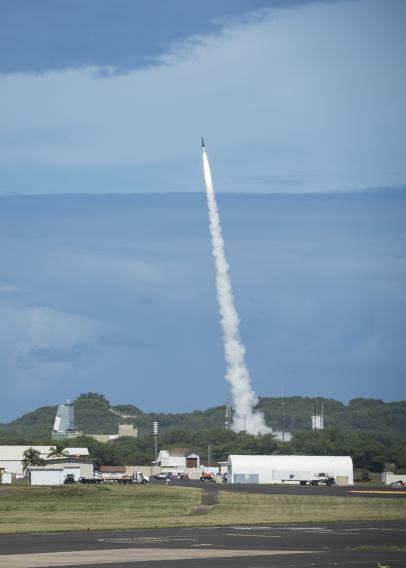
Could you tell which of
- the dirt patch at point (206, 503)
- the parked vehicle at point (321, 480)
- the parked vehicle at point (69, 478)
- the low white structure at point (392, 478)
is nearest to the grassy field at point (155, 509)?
the dirt patch at point (206, 503)

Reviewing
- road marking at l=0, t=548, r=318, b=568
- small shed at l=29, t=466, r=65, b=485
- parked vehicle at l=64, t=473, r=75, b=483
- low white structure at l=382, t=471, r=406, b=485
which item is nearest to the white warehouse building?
low white structure at l=382, t=471, r=406, b=485

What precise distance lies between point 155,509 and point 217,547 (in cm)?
4040

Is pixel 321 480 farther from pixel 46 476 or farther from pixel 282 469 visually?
pixel 46 476

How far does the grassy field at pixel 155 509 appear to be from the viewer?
84438 millimetres

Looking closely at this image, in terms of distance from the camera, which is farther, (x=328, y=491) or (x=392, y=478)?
(x=392, y=478)

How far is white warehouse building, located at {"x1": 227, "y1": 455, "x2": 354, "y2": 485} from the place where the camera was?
190 m

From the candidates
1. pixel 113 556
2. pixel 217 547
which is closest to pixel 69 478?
pixel 217 547

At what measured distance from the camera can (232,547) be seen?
62.0 metres

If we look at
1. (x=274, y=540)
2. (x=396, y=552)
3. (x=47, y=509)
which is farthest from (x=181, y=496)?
(x=396, y=552)

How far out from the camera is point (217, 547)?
61.9 metres

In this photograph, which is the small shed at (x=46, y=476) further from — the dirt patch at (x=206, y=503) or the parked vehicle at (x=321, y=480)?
the parked vehicle at (x=321, y=480)

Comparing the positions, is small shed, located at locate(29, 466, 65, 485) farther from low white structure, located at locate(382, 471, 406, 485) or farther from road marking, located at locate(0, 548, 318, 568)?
road marking, located at locate(0, 548, 318, 568)

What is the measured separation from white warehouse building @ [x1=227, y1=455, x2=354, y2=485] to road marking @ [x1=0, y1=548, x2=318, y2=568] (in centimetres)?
12918

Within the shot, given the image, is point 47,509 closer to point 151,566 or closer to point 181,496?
point 181,496
